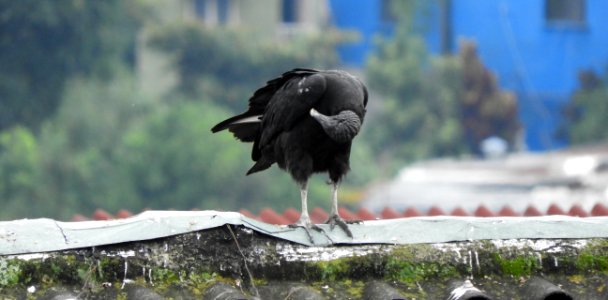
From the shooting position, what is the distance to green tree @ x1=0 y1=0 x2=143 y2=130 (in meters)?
33.9

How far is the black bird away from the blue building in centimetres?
3522

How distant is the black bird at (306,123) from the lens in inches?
224

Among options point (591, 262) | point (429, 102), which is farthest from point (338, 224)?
point (429, 102)

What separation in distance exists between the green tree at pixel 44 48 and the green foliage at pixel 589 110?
13.0m

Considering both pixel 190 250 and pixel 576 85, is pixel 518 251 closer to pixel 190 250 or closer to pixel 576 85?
pixel 190 250

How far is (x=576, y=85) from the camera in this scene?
136 ft

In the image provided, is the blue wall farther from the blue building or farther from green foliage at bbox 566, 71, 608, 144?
green foliage at bbox 566, 71, 608, 144

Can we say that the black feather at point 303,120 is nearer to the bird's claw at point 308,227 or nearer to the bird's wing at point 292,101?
the bird's wing at point 292,101

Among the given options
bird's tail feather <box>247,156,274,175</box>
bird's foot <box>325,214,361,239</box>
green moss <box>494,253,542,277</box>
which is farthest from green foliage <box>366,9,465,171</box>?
green moss <box>494,253,542,277</box>

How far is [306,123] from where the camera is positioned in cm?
597

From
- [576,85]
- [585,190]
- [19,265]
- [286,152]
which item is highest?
[576,85]

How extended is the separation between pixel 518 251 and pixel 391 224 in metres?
0.45

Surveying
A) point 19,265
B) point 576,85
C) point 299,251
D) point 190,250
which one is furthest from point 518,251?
point 576,85

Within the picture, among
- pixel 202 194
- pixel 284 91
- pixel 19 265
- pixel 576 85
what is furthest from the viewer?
pixel 576 85
